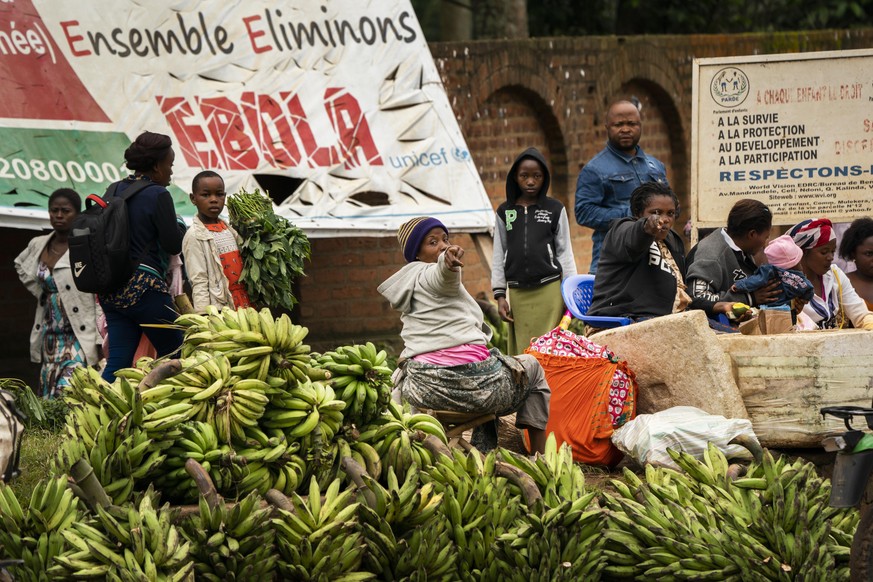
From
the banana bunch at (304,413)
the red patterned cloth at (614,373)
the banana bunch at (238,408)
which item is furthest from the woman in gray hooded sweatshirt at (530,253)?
the banana bunch at (238,408)

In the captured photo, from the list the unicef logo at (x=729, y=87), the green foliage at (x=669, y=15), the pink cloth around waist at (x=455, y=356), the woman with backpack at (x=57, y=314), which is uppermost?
the green foliage at (x=669, y=15)

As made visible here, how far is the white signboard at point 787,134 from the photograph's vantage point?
823 cm

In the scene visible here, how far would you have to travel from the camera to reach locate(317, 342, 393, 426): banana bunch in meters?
4.64

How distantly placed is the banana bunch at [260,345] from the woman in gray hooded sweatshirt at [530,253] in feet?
9.99

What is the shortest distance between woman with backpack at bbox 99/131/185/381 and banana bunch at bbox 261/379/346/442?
2.16m

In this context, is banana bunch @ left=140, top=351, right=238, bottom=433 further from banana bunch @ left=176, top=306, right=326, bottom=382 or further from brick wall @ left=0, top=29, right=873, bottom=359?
brick wall @ left=0, top=29, right=873, bottom=359

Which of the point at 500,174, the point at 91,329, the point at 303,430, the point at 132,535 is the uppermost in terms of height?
the point at 500,174

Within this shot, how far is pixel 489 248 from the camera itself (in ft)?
28.0

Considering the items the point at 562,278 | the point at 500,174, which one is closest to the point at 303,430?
the point at 562,278

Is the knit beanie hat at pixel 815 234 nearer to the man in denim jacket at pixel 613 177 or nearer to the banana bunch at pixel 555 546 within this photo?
the man in denim jacket at pixel 613 177

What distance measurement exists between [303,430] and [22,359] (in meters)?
4.69

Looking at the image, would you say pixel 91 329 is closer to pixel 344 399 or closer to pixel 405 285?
pixel 405 285

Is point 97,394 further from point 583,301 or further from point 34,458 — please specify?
point 583,301

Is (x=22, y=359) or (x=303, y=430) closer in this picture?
(x=303, y=430)
